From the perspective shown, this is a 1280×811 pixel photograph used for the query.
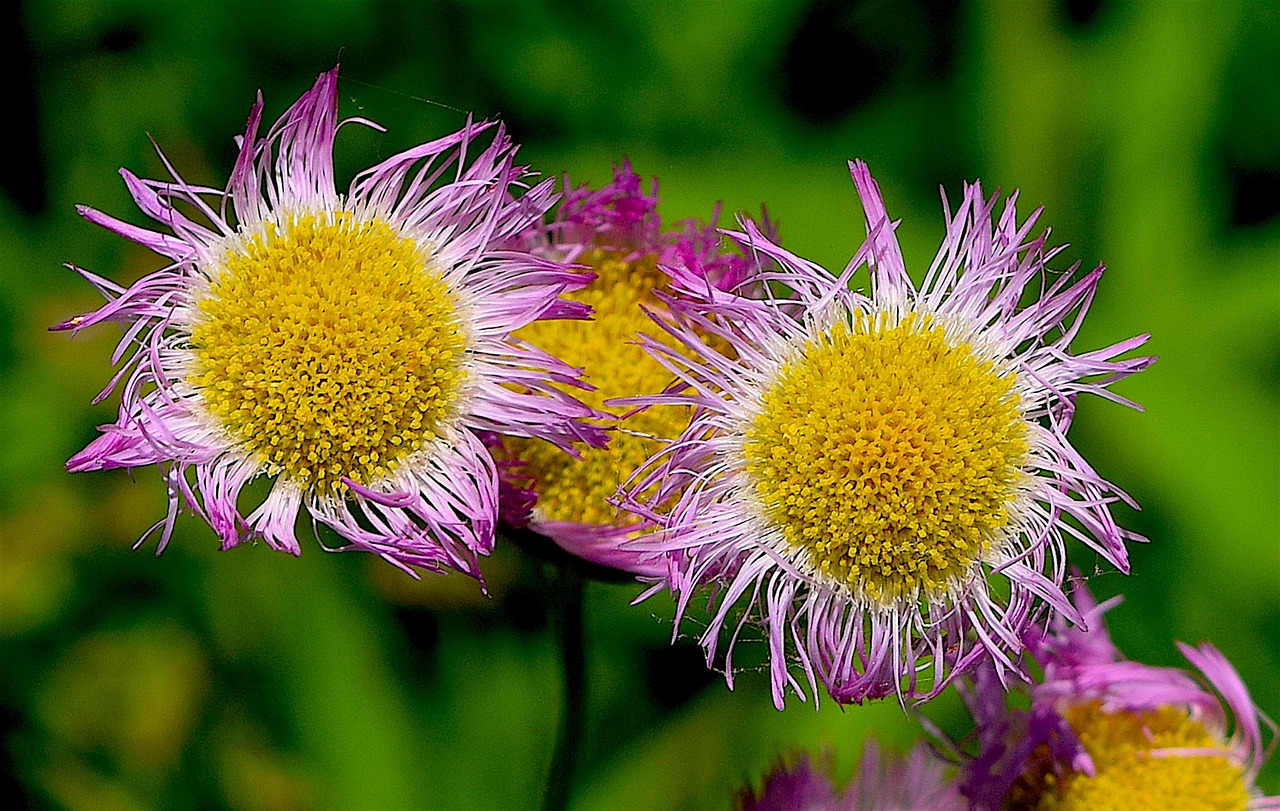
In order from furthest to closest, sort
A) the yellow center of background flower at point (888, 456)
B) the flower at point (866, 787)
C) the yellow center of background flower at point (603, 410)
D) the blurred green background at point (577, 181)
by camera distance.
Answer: the blurred green background at point (577, 181) → the flower at point (866, 787) → the yellow center of background flower at point (603, 410) → the yellow center of background flower at point (888, 456)

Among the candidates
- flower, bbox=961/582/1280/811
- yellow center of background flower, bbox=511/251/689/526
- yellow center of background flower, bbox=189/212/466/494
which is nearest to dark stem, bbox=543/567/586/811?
yellow center of background flower, bbox=511/251/689/526

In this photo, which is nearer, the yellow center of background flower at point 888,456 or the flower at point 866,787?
the yellow center of background flower at point 888,456

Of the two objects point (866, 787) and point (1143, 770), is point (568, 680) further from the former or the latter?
point (1143, 770)

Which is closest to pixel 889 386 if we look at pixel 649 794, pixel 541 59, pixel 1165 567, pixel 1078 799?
pixel 1078 799

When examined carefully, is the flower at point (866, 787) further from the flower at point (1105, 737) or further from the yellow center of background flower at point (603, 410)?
the yellow center of background flower at point (603, 410)

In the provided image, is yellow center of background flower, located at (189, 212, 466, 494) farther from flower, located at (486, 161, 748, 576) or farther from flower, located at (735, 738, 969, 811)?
flower, located at (735, 738, 969, 811)

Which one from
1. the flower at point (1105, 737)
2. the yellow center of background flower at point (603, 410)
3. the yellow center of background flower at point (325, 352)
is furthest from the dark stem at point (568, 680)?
the flower at point (1105, 737)
